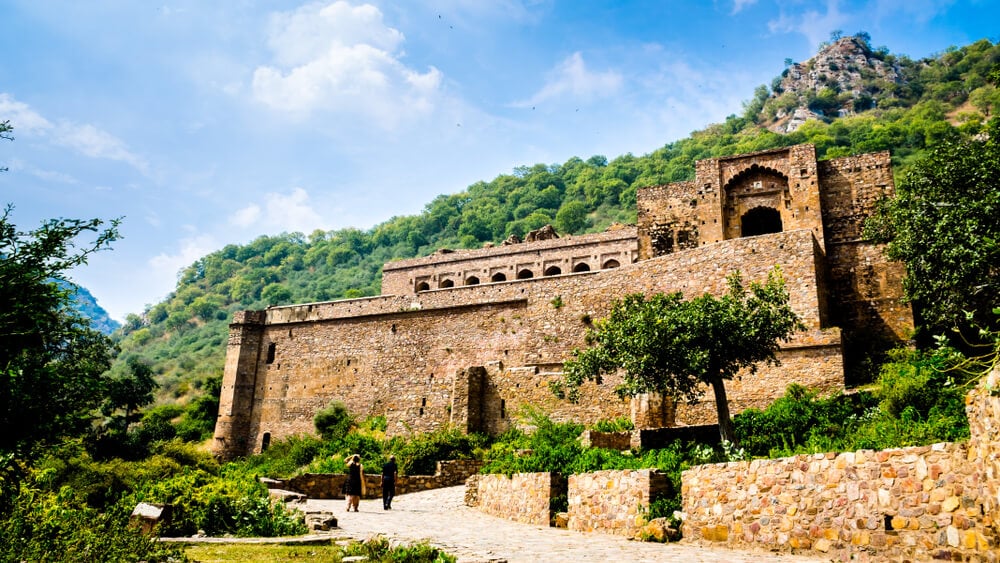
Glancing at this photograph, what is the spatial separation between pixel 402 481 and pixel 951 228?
1562 cm

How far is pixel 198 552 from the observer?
363 inches

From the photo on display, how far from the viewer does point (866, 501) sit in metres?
8.34

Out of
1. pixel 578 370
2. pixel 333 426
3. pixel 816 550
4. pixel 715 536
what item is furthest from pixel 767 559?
pixel 333 426

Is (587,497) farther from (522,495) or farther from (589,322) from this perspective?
(589,322)

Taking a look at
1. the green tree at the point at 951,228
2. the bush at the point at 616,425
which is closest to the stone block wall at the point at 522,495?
the bush at the point at 616,425

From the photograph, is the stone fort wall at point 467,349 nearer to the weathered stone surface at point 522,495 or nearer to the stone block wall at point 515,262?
the weathered stone surface at point 522,495

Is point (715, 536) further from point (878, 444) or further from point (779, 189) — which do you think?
point (779, 189)

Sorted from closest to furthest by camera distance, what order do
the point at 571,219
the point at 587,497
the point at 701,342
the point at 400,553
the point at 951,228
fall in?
the point at 400,553
the point at 587,497
the point at 701,342
the point at 951,228
the point at 571,219

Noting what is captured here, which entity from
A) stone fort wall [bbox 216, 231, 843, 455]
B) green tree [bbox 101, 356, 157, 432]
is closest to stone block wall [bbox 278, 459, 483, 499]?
stone fort wall [bbox 216, 231, 843, 455]

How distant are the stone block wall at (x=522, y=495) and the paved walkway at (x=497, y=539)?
0.30m

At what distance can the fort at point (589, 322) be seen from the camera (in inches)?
865

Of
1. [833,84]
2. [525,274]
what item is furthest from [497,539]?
[833,84]

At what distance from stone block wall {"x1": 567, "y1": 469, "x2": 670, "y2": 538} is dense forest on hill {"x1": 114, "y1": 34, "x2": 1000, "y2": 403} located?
54.3 metres

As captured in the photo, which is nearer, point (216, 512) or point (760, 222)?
point (216, 512)
